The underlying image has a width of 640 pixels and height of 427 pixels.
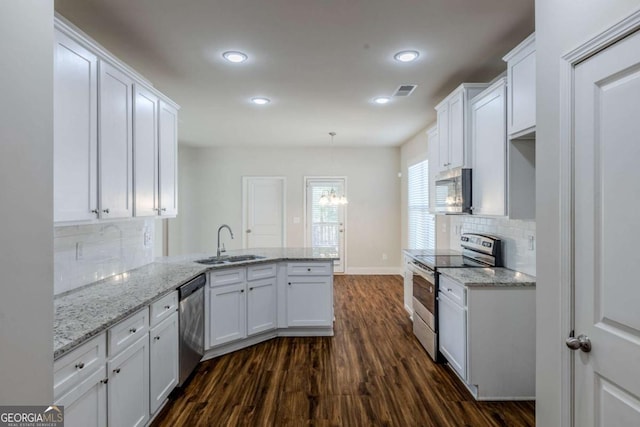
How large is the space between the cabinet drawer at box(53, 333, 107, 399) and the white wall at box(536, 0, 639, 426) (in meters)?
2.07

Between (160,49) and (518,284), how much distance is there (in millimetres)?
3338

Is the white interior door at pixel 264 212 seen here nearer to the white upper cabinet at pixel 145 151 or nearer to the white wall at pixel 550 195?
the white upper cabinet at pixel 145 151

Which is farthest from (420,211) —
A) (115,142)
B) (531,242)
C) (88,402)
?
(88,402)

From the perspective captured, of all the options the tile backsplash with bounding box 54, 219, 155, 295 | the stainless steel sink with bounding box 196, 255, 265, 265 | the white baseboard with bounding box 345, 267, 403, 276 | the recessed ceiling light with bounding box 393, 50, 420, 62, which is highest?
the recessed ceiling light with bounding box 393, 50, 420, 62

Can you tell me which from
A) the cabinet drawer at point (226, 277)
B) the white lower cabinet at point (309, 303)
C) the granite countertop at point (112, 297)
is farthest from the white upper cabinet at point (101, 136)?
the white lower cabinet at point (309, 303)

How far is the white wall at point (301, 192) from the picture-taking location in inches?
272

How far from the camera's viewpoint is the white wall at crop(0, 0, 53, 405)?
77cm

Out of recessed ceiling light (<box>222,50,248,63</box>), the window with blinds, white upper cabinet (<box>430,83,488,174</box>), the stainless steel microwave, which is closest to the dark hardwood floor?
the stainless steel microwave

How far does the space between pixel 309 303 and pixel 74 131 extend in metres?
2.61

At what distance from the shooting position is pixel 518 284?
2.42 m

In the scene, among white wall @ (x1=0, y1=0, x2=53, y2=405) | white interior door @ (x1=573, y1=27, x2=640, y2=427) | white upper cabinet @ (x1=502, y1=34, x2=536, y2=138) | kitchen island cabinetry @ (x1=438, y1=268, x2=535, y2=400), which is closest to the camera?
white wall @ (x1=0, y1=0, x2=53, y2=405)

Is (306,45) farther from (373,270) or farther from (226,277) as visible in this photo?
(373,270)

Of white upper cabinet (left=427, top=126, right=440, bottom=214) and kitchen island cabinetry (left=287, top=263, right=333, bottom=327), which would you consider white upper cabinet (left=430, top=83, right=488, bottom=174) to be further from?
kitchen island cabinetry (left=287, top=263, right=333, bottom=327)

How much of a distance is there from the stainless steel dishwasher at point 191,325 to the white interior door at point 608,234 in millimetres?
2457
